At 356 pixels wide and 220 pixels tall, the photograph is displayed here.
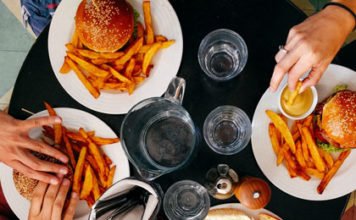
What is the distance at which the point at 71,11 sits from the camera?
1.55m

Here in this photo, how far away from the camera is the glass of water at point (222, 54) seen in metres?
1.52

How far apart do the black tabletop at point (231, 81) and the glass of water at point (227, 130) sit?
0.03 m

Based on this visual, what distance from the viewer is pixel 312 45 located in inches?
49.6

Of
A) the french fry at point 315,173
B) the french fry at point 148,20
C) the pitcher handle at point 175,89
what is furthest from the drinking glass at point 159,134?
the french fry at point 315,173

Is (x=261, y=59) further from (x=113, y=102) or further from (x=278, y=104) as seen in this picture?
(x=113, y=102)

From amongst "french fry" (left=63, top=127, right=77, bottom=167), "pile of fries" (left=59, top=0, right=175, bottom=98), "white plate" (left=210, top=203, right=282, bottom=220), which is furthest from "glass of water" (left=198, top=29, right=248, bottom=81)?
"french fry" (left=63, top=127, right=77, bottom=167)

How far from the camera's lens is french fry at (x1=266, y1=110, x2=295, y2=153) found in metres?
1.45

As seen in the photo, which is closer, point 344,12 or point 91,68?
point 344,12

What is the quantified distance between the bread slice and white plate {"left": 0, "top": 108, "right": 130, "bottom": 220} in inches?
13.4

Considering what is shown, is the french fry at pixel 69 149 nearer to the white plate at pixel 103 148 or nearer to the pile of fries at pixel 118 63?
the white plate at pixel 103 148

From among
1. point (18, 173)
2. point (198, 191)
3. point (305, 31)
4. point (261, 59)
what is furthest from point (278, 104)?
point (18, 173)

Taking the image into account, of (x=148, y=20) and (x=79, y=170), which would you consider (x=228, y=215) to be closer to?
(x=79, y=170)

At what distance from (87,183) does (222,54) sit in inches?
26.7

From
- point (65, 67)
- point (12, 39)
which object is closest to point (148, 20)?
point (65, 67)
